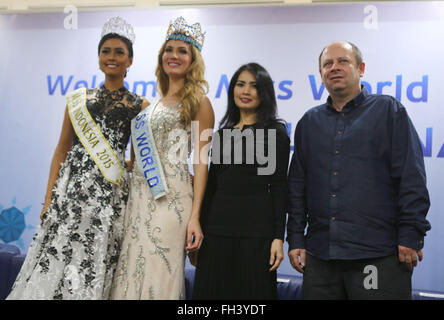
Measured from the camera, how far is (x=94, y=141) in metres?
1.64

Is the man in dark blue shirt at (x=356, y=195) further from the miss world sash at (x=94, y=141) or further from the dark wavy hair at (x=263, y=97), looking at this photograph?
the miss world sash at (x=94, y=141)

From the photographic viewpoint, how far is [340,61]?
156 centimetres

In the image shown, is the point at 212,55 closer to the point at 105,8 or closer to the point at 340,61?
the point at 105,8

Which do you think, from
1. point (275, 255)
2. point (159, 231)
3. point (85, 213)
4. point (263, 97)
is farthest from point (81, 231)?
point (263, 97)

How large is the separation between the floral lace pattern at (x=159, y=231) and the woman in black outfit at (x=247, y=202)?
0.27ft

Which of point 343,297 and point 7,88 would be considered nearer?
point 343,297

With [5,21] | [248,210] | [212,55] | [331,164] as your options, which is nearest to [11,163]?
[5,21]

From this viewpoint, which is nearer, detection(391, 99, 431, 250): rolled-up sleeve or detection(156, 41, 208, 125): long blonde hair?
detection(391, 99, 431, 250): rolled-up sleeve

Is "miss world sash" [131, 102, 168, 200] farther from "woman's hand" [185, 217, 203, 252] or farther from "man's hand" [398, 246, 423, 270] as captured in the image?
"man's hand" [398, 246, 423, 270]

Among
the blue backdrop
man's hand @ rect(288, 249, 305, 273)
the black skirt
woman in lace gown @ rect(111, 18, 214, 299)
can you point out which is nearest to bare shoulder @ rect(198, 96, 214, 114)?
woman in lace gown @ rect(111, 18, 214, 299)

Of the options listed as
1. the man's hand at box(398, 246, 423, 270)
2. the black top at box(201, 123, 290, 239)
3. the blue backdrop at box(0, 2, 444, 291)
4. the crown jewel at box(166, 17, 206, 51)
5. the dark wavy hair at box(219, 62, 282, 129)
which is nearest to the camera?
the man's hand at box(398, 246, 423, 270)

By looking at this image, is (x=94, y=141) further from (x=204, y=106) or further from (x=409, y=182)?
(x=409, y=182)

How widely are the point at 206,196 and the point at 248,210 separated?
191 millimetres

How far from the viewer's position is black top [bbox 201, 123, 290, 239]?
1.46m
